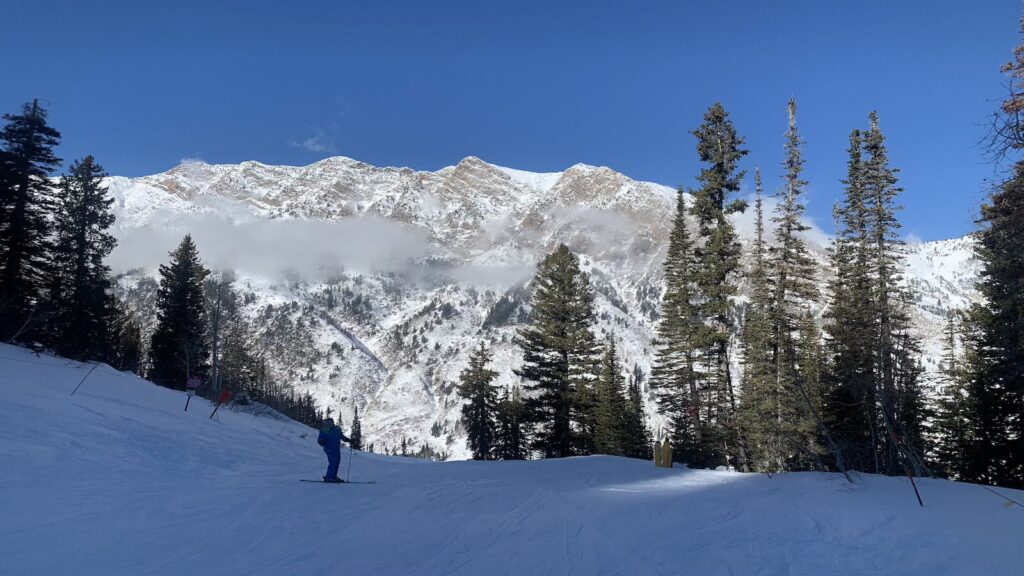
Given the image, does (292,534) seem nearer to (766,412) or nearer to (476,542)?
(476,542)

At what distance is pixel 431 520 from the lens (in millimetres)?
8805

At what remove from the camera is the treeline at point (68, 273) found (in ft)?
87.8

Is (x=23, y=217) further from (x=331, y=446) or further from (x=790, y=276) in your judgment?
(x=790, y=276)

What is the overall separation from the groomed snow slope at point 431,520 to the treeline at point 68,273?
12.2 m

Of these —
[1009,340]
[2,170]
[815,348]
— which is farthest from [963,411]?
[2,170]

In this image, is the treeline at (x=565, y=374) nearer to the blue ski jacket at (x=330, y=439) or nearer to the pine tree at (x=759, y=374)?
the pine tree at (x=759, y=374)

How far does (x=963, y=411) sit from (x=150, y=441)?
108 ft

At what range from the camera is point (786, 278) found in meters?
24.9

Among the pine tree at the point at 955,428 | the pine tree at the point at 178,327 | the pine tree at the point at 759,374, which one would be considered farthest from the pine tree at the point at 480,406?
the pine tree at the point at 955,428

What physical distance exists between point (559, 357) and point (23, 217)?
87.8ft

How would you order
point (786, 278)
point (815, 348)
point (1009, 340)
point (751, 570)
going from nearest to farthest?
1. point (751, 570)
2. point (1009, 340)
3. point (786, 278)
4. point (815, 348)

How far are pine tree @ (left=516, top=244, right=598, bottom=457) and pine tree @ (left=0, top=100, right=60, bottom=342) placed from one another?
23.5 m

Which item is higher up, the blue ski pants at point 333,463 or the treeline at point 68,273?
the treeline at point 68,273

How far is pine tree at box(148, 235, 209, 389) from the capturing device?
137 feet
